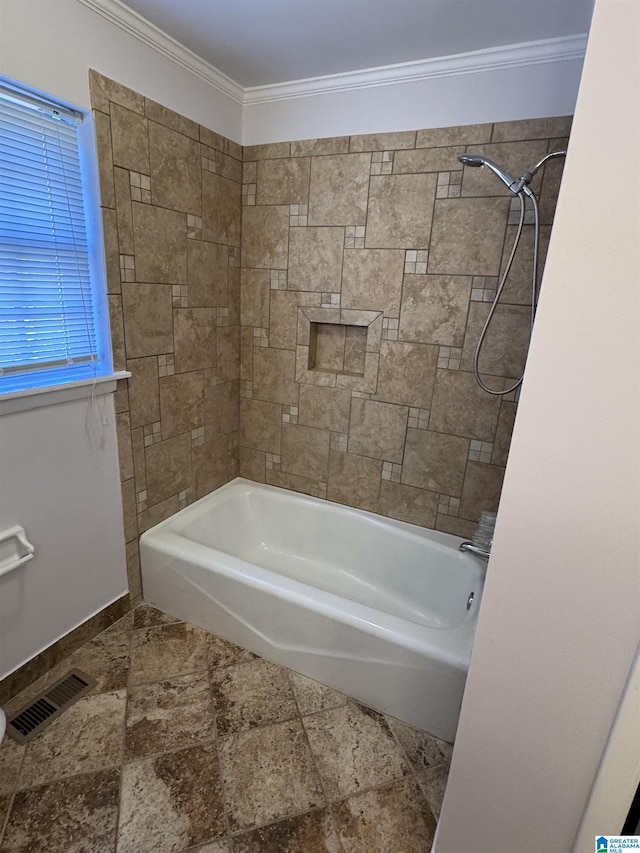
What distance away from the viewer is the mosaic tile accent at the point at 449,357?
2.09 metres

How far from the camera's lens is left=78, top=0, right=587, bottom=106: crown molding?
5.40 ft

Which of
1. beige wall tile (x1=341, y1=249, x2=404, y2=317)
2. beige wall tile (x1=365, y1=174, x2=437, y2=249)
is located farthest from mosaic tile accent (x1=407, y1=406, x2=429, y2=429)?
beige wall tile (x1=365, y1=174, x2=437, y2=249)

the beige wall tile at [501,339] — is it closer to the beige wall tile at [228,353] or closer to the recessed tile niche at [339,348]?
the recessed tile niche at [339,348]

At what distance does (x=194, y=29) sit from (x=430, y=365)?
163 centimetres

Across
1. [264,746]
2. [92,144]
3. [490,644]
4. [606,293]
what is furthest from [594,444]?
[92,144]

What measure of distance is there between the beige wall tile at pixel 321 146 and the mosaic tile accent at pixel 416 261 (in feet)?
1.86

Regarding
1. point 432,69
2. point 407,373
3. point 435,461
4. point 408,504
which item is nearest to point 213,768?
point 408,504

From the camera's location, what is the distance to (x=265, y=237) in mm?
2381

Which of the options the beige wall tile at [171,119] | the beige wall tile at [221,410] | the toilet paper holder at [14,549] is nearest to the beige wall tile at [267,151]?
the beige wall tile at [171,119]

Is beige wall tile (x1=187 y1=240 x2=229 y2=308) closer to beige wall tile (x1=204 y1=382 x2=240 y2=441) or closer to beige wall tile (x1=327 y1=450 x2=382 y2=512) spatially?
beige wall tile (x1=204 y1=382 x2=240 y2=441)

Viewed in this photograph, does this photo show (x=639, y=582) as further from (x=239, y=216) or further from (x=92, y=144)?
(x=239, y=216)

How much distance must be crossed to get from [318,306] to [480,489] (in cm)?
121

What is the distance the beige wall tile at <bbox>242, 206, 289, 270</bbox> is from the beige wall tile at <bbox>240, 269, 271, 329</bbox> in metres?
0.05

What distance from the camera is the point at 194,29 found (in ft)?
5.64
